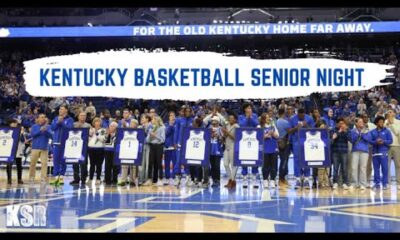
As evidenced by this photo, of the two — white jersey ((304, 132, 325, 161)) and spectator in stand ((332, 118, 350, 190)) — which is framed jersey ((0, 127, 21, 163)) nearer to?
white jersey ((304, 132, 325, 161))

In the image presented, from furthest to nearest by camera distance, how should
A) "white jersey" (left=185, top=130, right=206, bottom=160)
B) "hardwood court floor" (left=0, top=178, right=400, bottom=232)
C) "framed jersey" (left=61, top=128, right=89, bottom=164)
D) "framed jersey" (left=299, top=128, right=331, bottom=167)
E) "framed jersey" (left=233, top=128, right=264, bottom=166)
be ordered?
"framed jersey" (left=61, top=128, right=89, bottom=164), "white jersey" (left=185, top=130, right=206, bottom=160), "framed jersey" (left=233, top=128, right=264, bottom=166), "framed jersey" (left=299, top=128, right=331, bottom=167), "hardwood court floor" (left=0, top=178, right=400, bottom=232)

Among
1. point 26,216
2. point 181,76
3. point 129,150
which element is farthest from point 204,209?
point 181,76

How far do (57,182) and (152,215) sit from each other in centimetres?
577

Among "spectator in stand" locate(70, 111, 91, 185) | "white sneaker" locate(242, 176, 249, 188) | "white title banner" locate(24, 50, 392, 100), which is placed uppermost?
"white title banner" locate(24, 50, 392, 100)

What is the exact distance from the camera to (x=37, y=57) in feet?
100

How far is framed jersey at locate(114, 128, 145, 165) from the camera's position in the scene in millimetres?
12789

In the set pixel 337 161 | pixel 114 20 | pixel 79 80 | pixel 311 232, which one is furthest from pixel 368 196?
pixel 114 20

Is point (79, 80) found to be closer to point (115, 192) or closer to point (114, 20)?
point (115, 192)

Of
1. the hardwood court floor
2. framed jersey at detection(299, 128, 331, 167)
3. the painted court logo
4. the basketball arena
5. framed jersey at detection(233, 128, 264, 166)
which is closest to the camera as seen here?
the hardwood court floor

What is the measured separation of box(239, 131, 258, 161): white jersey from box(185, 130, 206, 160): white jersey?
87 cm

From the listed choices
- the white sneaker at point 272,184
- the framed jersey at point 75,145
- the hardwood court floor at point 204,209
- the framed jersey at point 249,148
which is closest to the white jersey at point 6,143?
the hardwood court floor at point 204,209

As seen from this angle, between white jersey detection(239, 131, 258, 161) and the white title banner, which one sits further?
the white title banner

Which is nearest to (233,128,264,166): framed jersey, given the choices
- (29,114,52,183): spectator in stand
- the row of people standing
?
the row of people standing

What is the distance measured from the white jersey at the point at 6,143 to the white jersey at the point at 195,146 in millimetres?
4375
